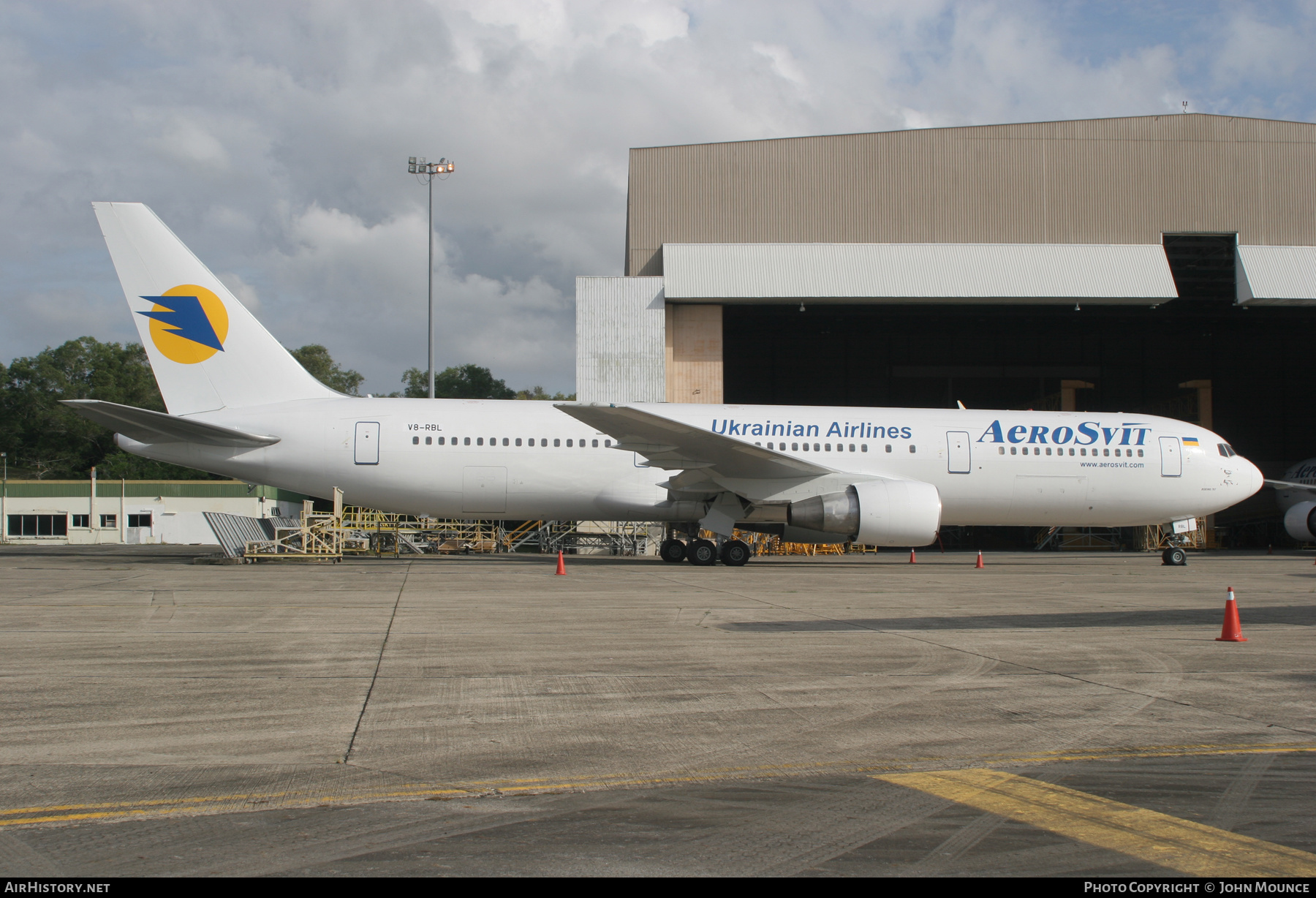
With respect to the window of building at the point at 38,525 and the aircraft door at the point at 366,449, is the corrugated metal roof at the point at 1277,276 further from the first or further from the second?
the window of building at the point at 38,525

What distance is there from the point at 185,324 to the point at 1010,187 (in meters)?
23.1

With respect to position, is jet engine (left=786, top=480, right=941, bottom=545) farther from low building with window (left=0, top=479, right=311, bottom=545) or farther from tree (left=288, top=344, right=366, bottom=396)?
tree (left=288, top=344, right=366, bottom=396)

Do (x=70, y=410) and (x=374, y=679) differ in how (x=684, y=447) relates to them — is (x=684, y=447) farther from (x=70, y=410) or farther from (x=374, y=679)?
(x=70, y=410)

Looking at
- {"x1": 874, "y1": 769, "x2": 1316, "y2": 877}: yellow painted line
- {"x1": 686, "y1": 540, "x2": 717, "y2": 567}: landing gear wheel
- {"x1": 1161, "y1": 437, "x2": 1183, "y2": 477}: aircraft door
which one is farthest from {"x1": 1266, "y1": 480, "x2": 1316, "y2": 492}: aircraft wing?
{"x1": 874, "y1": 769, "x2": 1316, "y2": 877}: yellow painted line

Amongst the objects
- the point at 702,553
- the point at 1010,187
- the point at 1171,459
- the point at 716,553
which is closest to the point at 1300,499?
the point at 1010,187

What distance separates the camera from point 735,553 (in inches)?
722

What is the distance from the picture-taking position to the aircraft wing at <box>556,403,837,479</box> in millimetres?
16172

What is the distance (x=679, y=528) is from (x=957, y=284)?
1282cm

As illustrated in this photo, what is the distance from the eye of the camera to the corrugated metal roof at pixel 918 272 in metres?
27.1

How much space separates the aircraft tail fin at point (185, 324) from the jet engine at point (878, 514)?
33.7ft

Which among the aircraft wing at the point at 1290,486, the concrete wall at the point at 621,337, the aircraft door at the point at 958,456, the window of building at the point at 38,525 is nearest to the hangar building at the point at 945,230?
the concrete wall at the point at 621,337

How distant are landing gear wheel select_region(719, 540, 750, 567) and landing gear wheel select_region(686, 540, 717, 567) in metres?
0.25

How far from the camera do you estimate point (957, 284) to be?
27297mm

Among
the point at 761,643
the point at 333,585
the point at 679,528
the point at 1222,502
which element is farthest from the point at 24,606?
the point at 1222,502
